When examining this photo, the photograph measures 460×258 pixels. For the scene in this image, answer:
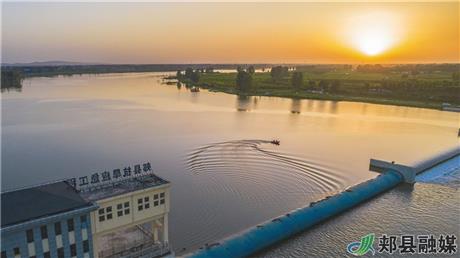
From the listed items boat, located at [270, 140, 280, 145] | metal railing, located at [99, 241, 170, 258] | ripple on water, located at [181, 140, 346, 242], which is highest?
metal railing, located at [99, 241, 170, 258]

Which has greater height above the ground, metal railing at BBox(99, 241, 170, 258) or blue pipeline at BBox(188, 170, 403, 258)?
metal railing at BBox(99, 241, 170, 258)

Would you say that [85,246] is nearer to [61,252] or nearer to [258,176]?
[61,252]

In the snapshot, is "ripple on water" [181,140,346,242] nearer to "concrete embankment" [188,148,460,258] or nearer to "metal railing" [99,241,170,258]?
"concrete embankment" [188,148,460,258]

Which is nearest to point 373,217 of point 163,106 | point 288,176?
point 288,176

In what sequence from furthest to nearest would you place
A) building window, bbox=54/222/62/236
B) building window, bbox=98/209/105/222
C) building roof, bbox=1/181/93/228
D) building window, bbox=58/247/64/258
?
building window, bbox=98/209/105/222, building window, bbox=58/247/64/258, building window, bbox=54/222/62/236, building roof, bbox=1/181/93/228

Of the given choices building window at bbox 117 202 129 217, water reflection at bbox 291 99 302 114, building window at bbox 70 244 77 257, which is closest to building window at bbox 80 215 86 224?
building window at bbox 70 244 77 257

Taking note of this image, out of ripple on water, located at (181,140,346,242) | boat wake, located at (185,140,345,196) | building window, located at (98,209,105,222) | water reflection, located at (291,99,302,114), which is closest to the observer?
building window, located at (98,209,105,222)

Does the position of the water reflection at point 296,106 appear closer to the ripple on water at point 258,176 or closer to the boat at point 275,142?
the boat at point 275,142

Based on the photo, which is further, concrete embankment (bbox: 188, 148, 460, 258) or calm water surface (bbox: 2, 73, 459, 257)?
calm water surface (bbox: 2, 73, 459, 257)
